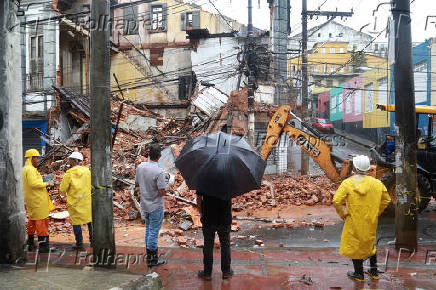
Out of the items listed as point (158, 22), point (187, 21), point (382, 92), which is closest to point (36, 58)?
point (158, 22)

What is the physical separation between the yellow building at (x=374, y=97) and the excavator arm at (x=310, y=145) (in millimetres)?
17133

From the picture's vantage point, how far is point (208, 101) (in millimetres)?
23562

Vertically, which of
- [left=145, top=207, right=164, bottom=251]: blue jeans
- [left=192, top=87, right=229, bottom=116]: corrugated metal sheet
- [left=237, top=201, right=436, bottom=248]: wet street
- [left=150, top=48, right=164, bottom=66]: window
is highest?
[left=150, top=48, right=164, bottom=66]: window

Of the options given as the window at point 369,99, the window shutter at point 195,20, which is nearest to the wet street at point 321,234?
the window at point 369,99

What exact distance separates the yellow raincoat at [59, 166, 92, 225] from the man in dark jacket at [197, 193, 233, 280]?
8.14 feet

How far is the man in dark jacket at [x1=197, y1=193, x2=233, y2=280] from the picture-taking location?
4.88 meters

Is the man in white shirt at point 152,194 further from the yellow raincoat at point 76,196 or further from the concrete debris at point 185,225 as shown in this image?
the concrete debris at point 185,225

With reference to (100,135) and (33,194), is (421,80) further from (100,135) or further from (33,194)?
(33,194)

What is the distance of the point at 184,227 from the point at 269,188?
190 inches

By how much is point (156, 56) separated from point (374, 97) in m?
17.6

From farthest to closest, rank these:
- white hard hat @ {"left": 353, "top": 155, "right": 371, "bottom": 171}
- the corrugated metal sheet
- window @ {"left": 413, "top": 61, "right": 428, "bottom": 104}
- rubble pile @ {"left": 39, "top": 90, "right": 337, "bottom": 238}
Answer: the corrugated metal sheet
window @ {"left": 413, "top": 61, "right": 428, "bottom": 104}
rubble pile @ {"left": 39, "top": 90, "right": 337, "bottom": 238}
white hard hat @ {"left": 353, "top": 155, "right": 371, "bottom": 171}

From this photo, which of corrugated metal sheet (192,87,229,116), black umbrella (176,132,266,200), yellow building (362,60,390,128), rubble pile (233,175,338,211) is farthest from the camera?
yellow building (362,60,390,128)

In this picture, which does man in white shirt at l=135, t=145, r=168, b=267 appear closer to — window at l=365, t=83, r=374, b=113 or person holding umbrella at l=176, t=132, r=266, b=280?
person holding umbrella at l=176, t=132, r=266, b=280

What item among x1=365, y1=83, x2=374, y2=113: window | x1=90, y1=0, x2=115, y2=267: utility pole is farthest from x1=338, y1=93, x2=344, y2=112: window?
x1=90, y1=0, x2=115, y2=267: utility pole
